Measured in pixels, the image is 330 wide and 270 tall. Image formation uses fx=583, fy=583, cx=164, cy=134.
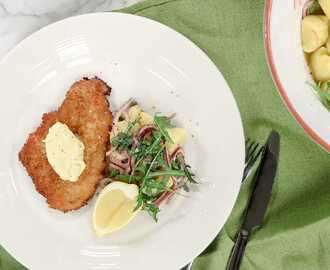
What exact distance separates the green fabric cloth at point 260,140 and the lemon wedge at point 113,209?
27 cm

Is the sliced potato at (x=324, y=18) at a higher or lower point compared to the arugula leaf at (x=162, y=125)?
higher

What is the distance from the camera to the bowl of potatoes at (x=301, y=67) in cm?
137

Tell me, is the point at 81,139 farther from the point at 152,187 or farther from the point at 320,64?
the point at 320,64

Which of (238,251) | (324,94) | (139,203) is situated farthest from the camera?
(238,251)

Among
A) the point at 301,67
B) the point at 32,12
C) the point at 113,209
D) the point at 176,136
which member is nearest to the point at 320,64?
the point at 301,67

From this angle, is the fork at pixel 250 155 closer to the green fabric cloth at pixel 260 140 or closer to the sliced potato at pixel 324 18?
the green fabric cloth at pixel 260 140

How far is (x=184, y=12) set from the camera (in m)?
1.58

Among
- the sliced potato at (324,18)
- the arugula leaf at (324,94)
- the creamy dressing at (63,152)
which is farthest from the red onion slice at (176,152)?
the sliced potato at (324,18)

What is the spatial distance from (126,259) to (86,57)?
21.5 inches

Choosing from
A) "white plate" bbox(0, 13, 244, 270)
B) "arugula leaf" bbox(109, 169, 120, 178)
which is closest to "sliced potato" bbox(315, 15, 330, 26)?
"white plate" bbox(0, 13, 244, 270)

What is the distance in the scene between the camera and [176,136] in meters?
1.53

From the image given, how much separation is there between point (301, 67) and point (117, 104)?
496 millimetres

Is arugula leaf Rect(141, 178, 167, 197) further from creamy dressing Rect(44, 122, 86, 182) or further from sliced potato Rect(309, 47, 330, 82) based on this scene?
sliced potato Rect(309, 47, 330, 82)

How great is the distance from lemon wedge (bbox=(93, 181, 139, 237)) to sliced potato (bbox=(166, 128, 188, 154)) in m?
0.15
